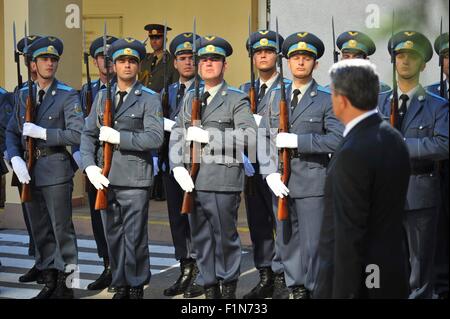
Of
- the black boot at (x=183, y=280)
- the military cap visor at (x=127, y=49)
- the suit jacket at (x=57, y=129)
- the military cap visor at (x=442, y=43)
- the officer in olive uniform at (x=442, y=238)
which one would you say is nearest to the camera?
the military cap visor at (x=442, y=43)

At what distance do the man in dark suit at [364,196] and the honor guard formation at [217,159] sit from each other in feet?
5.92

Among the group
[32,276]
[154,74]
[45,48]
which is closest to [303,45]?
[45,48]

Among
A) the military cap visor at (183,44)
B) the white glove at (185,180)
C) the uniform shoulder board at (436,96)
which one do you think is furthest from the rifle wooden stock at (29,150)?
the uniform shoulder board at (436,96)

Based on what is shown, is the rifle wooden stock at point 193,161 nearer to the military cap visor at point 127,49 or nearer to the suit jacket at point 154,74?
the military cap visor at point 127,49

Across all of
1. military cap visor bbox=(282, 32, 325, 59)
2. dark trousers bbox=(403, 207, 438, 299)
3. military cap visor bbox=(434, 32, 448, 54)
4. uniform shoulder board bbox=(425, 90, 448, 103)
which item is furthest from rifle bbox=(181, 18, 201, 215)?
military cap visor bbox=(434, 32, 448, 54)

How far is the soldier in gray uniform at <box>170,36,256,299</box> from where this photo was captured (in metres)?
6.21

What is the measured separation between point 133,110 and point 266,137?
990 mm

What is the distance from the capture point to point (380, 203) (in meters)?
3.37

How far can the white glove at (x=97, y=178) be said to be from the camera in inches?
244

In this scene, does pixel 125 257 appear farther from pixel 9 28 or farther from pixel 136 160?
pixel 9 28

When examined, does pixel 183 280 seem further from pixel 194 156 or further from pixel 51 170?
pixel 51 170

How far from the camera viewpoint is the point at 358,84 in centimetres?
346

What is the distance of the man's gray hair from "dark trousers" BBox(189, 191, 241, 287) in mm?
2864

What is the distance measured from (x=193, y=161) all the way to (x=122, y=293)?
3.63 feet
